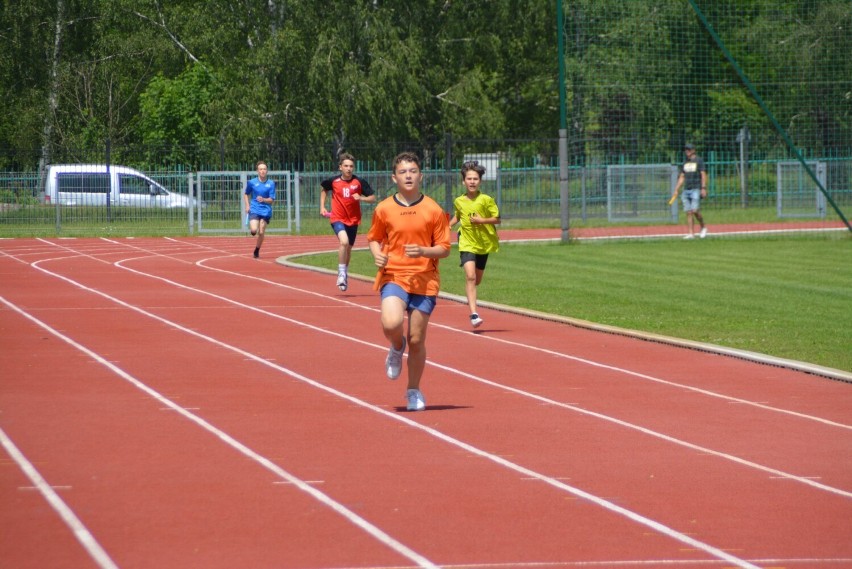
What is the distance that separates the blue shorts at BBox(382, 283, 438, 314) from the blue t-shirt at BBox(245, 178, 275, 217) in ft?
54.7

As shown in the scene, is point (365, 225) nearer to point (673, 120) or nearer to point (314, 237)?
point (314, 237)

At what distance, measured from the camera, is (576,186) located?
1545 inches

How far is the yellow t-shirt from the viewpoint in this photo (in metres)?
15.1

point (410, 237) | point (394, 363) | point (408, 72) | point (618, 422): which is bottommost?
point (618, 422)

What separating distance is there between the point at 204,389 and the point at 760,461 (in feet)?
14.3

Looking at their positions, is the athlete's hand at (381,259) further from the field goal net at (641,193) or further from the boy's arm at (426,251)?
the field goal net at (641,193)

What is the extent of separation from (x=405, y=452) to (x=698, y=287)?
11.7 metres

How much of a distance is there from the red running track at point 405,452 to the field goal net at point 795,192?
25987 mm

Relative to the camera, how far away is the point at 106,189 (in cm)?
3766

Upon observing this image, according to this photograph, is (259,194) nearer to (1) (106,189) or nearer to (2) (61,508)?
(1) (106,189)

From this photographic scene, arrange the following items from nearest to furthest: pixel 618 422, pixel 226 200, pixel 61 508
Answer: pixel 61 508
pixel 618 422
pixel 226 200

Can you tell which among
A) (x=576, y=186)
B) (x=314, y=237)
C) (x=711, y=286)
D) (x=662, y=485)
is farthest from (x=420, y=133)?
(x=662, y=485)

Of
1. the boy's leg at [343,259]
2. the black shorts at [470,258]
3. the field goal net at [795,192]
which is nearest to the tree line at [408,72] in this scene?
the field goal net at [795,192]

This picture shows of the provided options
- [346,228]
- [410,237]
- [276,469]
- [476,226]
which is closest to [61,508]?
[276,469]
